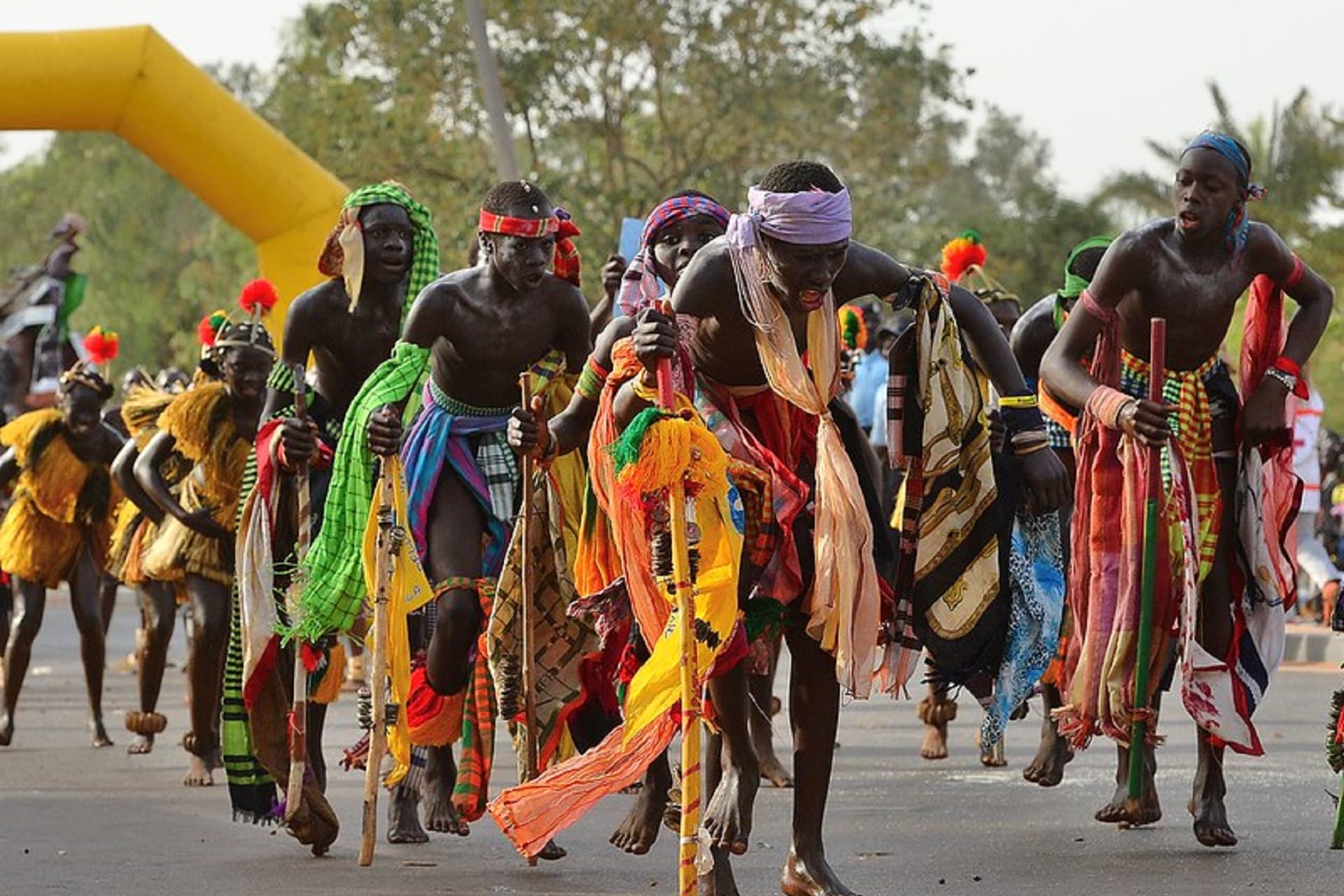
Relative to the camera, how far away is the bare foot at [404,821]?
839 centimetres

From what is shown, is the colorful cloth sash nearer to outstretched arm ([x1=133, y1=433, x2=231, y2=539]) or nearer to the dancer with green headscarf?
the dancer with green headscarf

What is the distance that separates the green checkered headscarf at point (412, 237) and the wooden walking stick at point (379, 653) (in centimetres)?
107

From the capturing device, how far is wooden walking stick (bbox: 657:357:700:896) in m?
6.00

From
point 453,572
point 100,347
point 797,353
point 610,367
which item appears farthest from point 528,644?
Answer: point 100,347

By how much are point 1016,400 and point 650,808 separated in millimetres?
1647

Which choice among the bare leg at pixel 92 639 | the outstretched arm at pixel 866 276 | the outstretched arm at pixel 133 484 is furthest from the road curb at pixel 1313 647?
the outstretched arm at pixel 866 276

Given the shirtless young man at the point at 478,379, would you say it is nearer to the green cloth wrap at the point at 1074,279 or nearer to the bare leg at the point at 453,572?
the bare leg at the point at 453,572

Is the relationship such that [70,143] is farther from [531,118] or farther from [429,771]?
[429,771]

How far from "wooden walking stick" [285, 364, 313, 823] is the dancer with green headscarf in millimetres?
40

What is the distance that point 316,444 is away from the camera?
8141 millimetres

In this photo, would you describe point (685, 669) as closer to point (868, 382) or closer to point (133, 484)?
point (133, 484)

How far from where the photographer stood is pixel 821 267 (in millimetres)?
6590

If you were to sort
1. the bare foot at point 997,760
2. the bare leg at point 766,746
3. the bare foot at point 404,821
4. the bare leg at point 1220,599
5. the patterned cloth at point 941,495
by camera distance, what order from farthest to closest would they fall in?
the bare foot at point 997,760 < the bare leg at point 766,746 < the bare foot at point 404,821 < the bare leg at point 1220,599 < the patterned cloth at point 941,495

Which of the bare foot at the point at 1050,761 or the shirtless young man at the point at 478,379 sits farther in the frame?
the bare foot at the point at 1050,761
